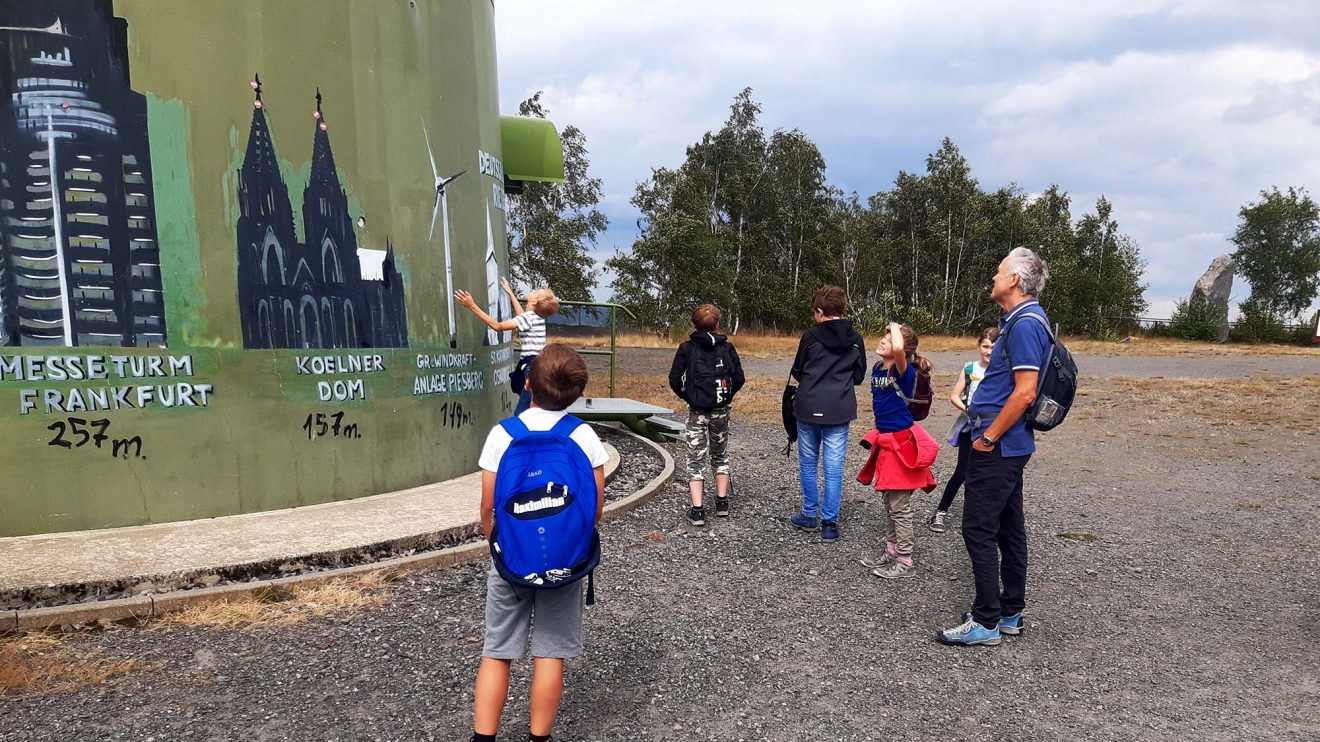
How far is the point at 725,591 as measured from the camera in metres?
4.53

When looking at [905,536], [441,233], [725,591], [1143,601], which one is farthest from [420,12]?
[1143,601]

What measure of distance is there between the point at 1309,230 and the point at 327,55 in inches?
2408

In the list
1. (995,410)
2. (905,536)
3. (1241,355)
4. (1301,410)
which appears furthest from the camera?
(1241,355)

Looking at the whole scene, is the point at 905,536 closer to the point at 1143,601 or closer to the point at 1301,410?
the point at 1143,601

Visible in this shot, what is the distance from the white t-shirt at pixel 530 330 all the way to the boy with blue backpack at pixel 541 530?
312 centimetres

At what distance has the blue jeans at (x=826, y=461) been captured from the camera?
5.36 m

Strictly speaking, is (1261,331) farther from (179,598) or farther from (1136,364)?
(179,598)

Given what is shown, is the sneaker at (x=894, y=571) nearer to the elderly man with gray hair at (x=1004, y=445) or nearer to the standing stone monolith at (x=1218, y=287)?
the elderly man with gray hair at (x=1004, y=445)

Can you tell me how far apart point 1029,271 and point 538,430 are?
2.61 meters

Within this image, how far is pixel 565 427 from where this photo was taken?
8.26 ft

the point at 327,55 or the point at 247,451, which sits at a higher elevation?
the point at 327,55

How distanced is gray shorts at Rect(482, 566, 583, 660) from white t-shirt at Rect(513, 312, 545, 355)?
3229mm

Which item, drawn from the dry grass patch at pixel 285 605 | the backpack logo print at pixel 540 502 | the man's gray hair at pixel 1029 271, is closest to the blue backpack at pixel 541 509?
the backpack logo print at pixel 540 502

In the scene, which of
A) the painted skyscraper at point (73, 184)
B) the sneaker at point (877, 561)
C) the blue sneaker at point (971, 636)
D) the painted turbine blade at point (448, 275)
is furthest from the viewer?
the painted turbine blade at point (448, 275)
